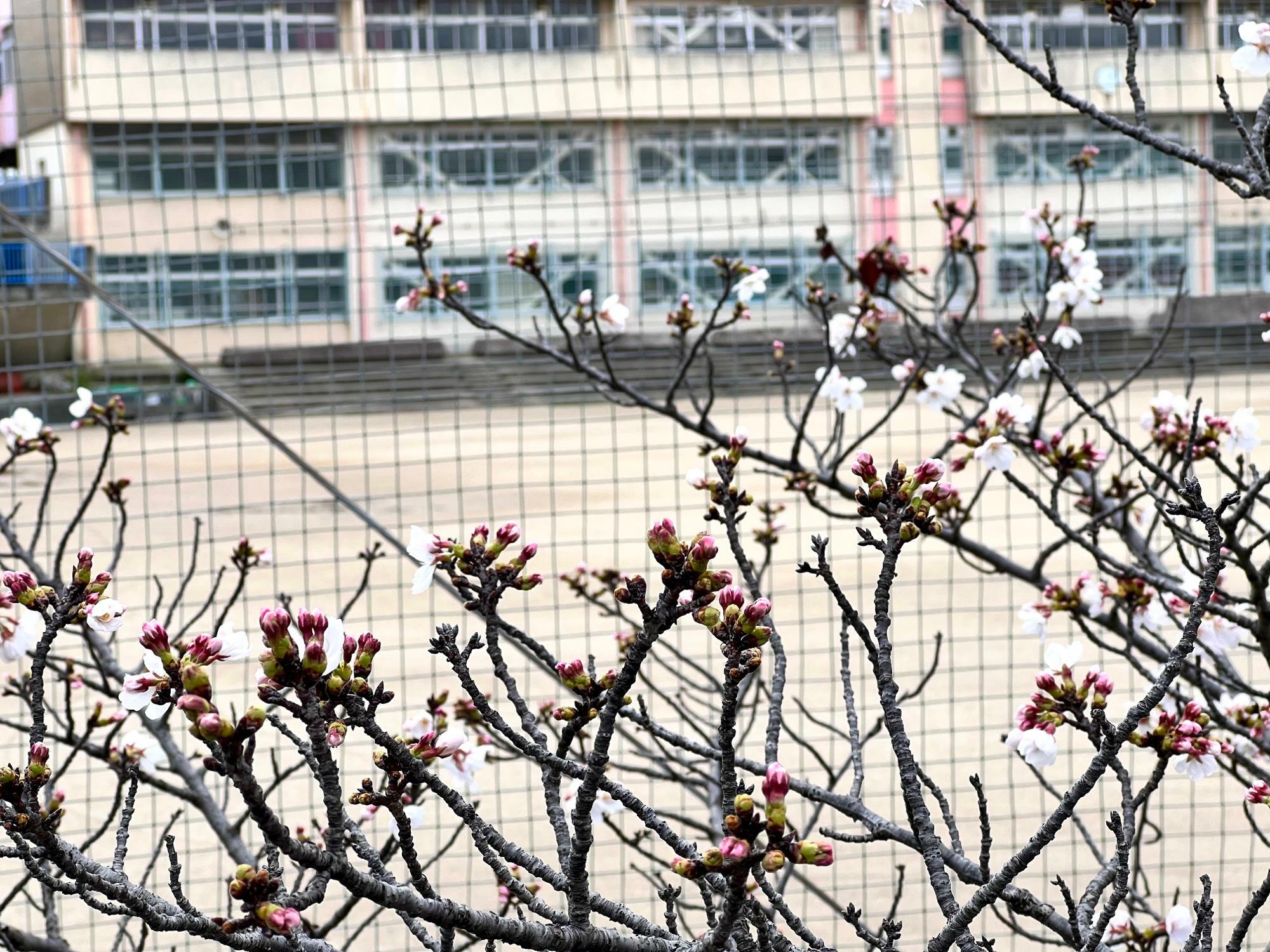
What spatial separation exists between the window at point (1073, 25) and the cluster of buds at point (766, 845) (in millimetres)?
684

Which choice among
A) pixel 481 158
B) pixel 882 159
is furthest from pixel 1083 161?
pixel 481 158

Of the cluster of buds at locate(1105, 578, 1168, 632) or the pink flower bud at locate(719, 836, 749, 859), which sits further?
the cluster of buds at locate(1105, 578, 1168, 632)

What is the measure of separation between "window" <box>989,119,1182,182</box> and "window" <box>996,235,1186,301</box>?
17 cm

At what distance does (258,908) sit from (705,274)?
195 inches

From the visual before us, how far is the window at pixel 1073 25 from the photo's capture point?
2.47 m

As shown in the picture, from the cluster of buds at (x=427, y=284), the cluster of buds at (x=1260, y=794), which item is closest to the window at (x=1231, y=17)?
the cluster of buds at (x=427, y=284)

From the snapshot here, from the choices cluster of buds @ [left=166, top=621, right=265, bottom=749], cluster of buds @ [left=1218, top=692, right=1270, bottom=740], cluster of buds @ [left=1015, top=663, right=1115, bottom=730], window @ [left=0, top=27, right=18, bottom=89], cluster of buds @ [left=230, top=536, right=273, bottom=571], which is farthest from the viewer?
window @ [left=0, top=27, right=18, bottom=89]

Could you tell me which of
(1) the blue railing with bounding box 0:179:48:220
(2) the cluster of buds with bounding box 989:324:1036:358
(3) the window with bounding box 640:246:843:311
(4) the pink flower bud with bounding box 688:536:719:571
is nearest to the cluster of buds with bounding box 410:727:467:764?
(4) the pink flower bud with bounding box 688:536:719:571

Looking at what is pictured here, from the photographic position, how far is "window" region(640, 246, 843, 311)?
2.72 m

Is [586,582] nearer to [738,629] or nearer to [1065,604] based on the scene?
[1065,604]

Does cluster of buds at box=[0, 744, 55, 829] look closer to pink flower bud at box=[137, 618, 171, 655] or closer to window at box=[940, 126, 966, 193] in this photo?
pink flower bud at box=[137, 618, 171, 655]

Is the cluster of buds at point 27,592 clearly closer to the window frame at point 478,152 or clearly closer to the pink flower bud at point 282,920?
the pink flower bud at point 282,920

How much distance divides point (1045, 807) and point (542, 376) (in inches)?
133

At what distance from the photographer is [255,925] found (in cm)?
47
